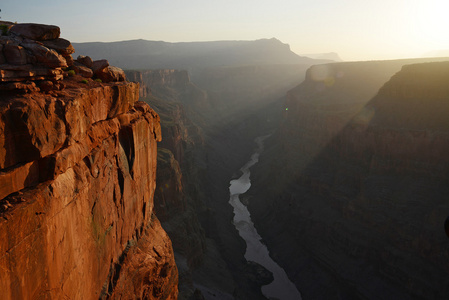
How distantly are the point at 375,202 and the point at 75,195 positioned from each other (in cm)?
4924

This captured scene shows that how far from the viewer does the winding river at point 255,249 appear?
51094 mm

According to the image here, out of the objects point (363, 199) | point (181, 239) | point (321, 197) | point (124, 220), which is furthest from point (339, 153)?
point (124, 220)

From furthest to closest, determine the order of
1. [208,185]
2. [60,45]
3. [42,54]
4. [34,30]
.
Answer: [208,185] → [60,45] → [34,30] → [42,54]

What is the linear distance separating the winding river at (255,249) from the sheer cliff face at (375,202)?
57.5 inches

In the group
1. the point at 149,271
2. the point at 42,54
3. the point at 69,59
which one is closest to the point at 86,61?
the point at 69,59

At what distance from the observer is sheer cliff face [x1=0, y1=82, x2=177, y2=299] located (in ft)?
28.8

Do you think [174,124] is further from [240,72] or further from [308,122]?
[240,72]

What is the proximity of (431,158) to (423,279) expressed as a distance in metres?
16.9

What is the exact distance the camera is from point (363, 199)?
54.4 metres

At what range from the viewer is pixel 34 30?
12.1m

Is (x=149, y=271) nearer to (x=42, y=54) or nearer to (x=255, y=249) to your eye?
(x=42, y=54)

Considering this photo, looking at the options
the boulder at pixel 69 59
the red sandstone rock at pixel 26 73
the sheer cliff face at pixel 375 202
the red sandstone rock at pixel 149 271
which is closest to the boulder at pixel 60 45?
the boulder at pixel 69 59

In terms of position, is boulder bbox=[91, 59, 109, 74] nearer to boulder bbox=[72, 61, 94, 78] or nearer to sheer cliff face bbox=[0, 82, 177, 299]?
boulder bbox=[72, 61, 94, 78]

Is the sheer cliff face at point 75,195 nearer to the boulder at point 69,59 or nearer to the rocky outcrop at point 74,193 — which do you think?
the rocky outcrop at point 74,193
